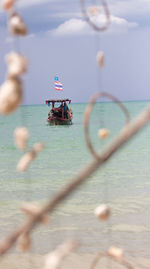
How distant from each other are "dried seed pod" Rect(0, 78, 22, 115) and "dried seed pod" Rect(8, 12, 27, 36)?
2 centimetres

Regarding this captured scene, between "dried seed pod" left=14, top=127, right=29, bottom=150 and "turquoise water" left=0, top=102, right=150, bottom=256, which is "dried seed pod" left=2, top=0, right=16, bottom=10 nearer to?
"dried seed pod" left=14, top=127, right=29, bottom=150

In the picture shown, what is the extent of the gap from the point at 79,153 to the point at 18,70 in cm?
725

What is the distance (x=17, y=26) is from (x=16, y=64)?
19 millimetres

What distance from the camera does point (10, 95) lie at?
17 centimetres

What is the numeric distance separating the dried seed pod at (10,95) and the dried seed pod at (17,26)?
0.02 metres

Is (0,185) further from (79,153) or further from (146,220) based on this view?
(79,153)

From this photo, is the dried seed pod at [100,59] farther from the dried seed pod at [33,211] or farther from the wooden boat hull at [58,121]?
the wooden boat hull at [58,121]

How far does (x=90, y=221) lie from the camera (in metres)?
2.97

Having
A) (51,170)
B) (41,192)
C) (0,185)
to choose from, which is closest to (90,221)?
(41,192)

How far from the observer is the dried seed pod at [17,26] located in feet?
0.60

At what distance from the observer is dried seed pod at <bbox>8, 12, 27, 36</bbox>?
0.18m

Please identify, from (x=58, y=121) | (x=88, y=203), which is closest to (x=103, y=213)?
(x=88, y=203)

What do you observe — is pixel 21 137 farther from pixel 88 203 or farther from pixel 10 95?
pixel 88 203

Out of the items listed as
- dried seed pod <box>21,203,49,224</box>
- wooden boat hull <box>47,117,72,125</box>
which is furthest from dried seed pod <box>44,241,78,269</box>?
wooden boat hull <box>47,117,72,125</box>
